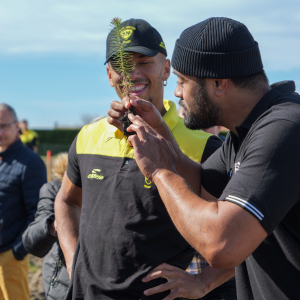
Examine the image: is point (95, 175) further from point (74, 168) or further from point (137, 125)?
point (137, 125)

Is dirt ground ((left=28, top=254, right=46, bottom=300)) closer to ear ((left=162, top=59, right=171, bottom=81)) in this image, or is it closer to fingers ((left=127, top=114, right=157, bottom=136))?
ear ((left=162, top=59, right=171, bottom=81))

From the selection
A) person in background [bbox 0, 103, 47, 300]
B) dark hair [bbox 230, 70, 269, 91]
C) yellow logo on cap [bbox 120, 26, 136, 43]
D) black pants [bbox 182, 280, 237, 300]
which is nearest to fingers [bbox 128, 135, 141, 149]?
dark hair [bbox 230, 70, 269, 91]

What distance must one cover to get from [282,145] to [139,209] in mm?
1136

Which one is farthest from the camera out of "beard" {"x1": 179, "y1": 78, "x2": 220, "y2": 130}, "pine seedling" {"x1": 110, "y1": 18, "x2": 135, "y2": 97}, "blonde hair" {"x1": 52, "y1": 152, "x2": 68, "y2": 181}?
"blonde hair" {"x1": 52, "y1": 152, "x2": 68, "y2": 181}

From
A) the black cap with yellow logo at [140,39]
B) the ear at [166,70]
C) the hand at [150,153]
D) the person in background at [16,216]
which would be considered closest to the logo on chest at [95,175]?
the hand at [150,153]

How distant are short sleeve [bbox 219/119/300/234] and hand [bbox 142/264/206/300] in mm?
952

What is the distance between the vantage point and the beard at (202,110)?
2150mm

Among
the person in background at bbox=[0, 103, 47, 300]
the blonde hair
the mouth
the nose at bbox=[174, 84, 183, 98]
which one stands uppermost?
the nose at bbox=[174, 84, 183, 98]

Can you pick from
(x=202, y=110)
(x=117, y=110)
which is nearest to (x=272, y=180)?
(x=202, y=110)

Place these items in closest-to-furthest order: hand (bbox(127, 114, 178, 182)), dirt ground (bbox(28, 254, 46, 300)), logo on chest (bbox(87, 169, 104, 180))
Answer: hand (bbox(127, 114, 178, 182)) < logo on chest (bbox(87, 169, 104, 180)) < dirt ground (bbox(28, 254, 46, 300))

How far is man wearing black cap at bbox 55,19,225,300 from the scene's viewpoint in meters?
2.37

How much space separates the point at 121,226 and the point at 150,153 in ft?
2.34

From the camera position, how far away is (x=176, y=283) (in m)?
2.37

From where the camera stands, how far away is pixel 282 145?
1573mm
